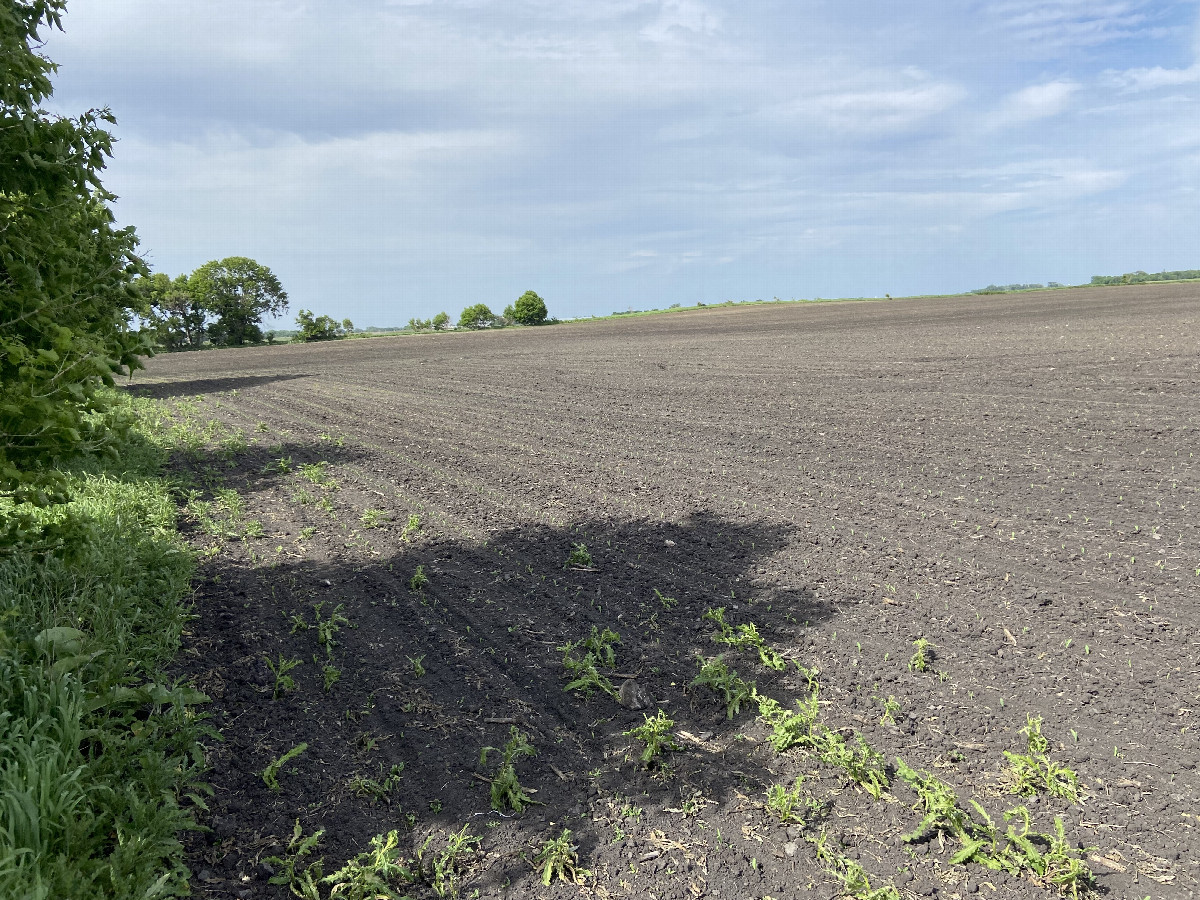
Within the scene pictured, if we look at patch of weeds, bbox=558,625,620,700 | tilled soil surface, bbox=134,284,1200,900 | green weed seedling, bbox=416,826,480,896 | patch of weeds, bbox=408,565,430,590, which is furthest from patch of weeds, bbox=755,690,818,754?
patch of weeds, bbox=408,565,430,590

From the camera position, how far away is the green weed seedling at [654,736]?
4.15m

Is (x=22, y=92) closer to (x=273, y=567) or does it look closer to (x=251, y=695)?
(x=251, y=695)


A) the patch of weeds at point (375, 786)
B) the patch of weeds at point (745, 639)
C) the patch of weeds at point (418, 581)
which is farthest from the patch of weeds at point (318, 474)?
the patch of weeds at point (375, 786)

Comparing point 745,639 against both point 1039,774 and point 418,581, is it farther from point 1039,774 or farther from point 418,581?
point 418,581

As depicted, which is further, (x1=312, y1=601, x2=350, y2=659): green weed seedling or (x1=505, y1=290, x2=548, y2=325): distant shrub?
(x1=505, y1=290, x2=548, y2=325): distant shrub

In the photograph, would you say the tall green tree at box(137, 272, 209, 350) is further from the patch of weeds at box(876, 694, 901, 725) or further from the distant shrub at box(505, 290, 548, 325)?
the patch of weeds at box(876, 694, 901, 725)

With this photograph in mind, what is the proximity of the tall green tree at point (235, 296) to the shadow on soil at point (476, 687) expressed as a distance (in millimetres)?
61435

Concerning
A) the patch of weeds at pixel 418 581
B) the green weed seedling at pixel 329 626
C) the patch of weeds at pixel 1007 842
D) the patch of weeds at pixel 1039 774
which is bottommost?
the patch of weeds at pixel 1007 842

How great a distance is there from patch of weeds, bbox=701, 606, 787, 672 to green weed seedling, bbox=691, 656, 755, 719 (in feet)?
0.90

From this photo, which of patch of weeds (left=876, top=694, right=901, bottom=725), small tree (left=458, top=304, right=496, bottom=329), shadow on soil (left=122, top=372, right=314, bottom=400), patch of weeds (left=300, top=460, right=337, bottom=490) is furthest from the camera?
small tree (left=458, top=304, right=496, bottom=329)

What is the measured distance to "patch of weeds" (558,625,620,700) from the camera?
191 inches

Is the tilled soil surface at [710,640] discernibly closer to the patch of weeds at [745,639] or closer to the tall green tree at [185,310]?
the patch of weeds at [745,639]

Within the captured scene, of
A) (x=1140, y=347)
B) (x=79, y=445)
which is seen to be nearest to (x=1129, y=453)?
(x=79, y=445)

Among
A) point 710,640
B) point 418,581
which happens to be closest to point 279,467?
point 418,581
